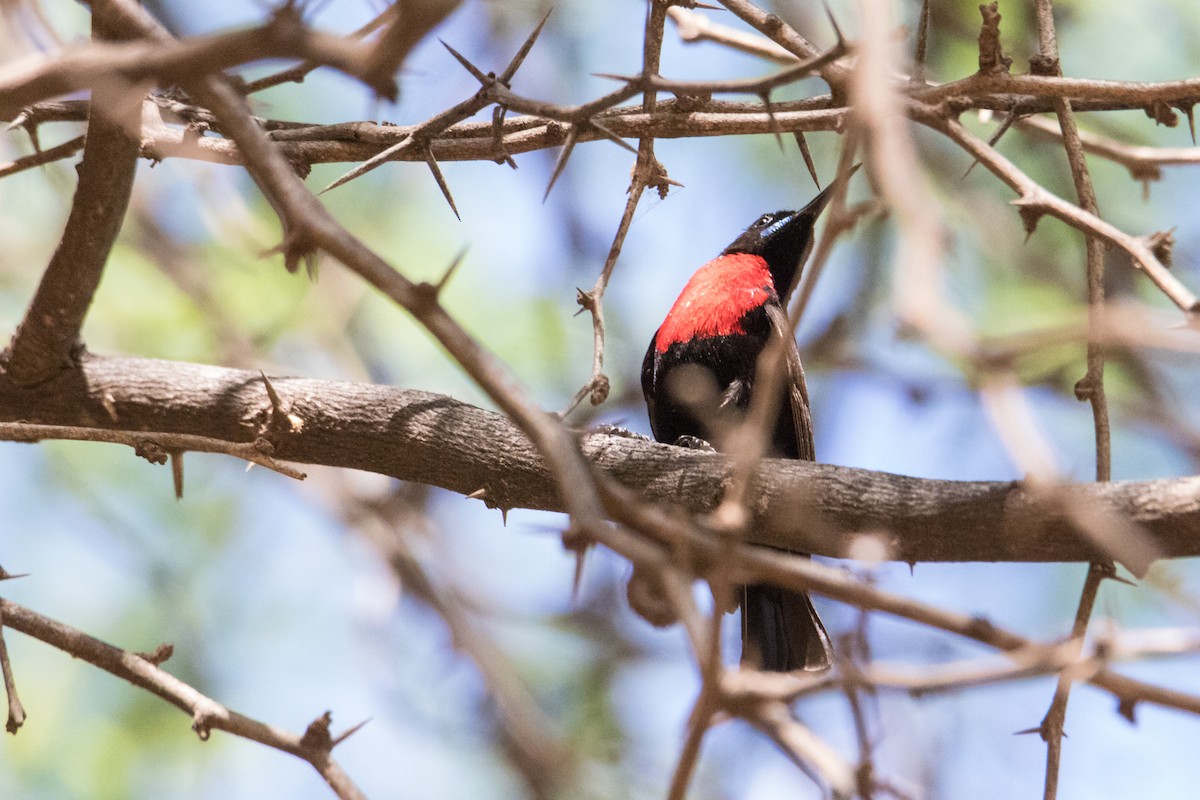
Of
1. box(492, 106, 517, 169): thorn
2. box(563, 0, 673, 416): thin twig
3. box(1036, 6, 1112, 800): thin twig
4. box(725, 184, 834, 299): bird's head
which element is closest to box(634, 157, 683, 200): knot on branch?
box(563, 0, 673, 416): thin twig

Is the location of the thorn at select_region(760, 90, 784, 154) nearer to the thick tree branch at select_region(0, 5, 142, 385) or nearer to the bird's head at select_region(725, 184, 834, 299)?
the thick tree branch at select_region(0, 5, 142, 385)

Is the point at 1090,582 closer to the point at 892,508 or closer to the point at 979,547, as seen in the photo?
the point at 979,547

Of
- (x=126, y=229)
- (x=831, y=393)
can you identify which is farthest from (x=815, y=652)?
(x=126, y=229)

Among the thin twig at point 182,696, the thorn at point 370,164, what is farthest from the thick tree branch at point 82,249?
the thin twig at point 182,696

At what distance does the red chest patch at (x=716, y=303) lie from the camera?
15.7 feet

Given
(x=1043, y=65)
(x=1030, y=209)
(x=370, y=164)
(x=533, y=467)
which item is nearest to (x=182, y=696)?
(x=533, y=467)

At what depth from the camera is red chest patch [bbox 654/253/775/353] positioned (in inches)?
189

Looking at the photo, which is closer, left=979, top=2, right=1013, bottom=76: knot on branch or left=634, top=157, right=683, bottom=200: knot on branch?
left=979, top=2, right=1013, bottom=76: knot on branch

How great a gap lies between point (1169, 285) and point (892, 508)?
0.88m

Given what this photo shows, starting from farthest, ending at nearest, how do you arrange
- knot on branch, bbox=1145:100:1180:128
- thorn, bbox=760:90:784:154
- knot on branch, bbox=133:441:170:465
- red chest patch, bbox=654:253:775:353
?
red chest patch, bbox=654:253:775:353 < knot on branch, bbox=1145:100:1180:128 < knot on branch, bbox=133:441:170:465 < thorn, bbox=760:90:784:154

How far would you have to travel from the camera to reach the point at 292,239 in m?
1.78

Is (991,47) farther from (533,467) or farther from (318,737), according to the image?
(318,737)

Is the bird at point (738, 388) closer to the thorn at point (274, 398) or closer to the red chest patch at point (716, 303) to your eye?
the red chest patch at point (716, 303)

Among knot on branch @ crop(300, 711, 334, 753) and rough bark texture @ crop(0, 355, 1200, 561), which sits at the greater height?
rough bark texture @ crop(0, 355, 1200, 561)
